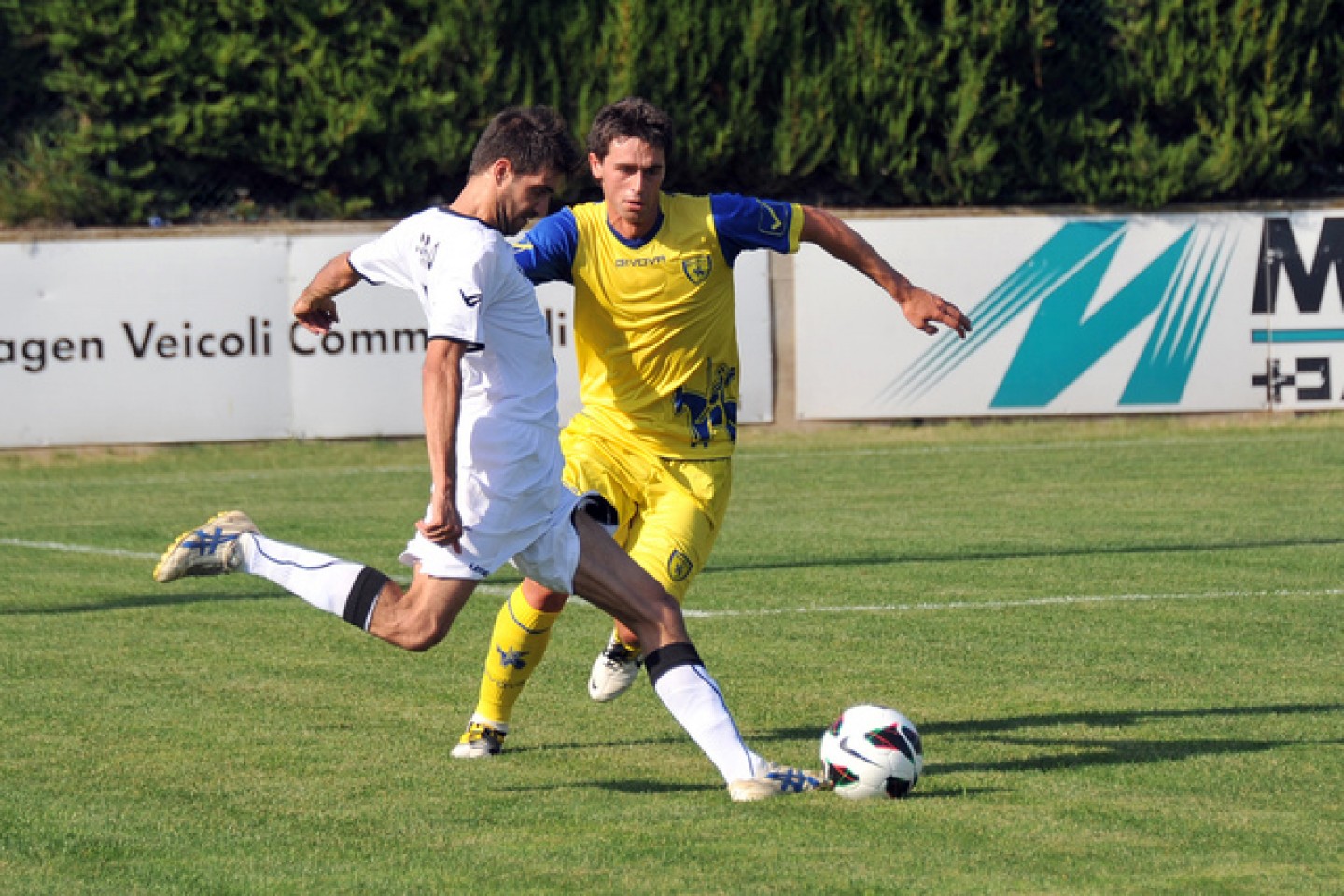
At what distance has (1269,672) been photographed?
7688mm

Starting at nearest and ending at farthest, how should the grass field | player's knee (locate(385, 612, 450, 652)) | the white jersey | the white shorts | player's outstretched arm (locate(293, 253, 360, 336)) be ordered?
the grass field, the white jersey, the white shorts, player's knee (locate(385, 612, 450, 652)), player's outstretched arm (locate(293, 253, 360, 336))

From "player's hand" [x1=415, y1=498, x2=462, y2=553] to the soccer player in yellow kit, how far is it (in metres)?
1.24

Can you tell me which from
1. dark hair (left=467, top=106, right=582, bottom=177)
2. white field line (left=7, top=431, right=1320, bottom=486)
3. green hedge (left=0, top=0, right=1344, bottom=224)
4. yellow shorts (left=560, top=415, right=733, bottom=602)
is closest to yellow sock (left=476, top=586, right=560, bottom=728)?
yellow shorts (left=560, top=415, right=733, bottom=602)

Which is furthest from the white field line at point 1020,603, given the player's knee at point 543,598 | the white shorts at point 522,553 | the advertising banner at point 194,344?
the advertising banner at point 194,344

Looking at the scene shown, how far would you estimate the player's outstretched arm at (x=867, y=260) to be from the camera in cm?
666

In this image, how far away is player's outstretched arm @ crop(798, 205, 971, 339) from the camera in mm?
6656

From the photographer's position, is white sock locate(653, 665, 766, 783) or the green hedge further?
the green hedge

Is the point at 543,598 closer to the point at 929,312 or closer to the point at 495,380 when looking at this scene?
the point at 495,380

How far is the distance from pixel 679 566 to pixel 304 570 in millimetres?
1232

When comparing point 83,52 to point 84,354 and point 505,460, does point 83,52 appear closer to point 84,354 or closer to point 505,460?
point 84,354

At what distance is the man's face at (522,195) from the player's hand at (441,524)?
30.9 inches

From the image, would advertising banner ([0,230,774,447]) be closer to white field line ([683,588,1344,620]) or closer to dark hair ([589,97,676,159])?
white field line ([683,588,1344,620])

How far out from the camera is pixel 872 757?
18.7 feet

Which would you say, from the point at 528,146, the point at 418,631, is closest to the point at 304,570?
the point at 418,631
